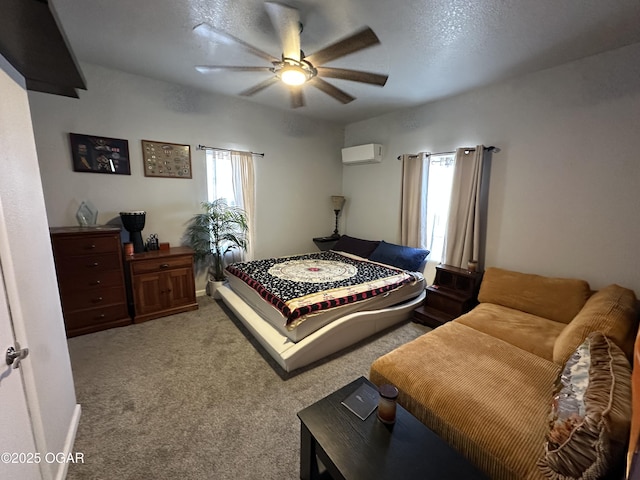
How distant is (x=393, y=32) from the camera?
2.00 meters

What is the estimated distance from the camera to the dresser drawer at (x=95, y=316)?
253cm

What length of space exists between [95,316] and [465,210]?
429 cm

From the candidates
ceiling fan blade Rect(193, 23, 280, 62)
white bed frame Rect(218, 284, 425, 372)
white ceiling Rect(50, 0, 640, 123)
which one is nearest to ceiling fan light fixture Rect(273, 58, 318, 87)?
ceiling fan blade Rect(193, 23, 280, 62)

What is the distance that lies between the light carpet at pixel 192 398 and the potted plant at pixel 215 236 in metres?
0.97

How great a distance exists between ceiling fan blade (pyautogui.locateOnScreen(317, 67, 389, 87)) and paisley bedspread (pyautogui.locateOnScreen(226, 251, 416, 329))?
6.08 ft

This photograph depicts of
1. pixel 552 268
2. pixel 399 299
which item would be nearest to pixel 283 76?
pixel 399 299

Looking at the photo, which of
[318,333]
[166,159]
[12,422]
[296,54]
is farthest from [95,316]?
[296,54]

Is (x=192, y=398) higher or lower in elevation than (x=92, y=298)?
lower

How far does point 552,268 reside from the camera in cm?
259

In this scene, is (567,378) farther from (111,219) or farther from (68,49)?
(111,219)

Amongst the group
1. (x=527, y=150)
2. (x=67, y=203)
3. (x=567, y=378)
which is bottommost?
(x=567, y=378)

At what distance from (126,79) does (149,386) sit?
3218mm

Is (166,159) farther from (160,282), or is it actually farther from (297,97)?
(297,97)

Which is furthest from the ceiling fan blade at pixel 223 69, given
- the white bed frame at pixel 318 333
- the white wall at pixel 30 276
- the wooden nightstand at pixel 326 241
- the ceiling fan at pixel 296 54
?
the wooden nightstand at pixel 326 241
